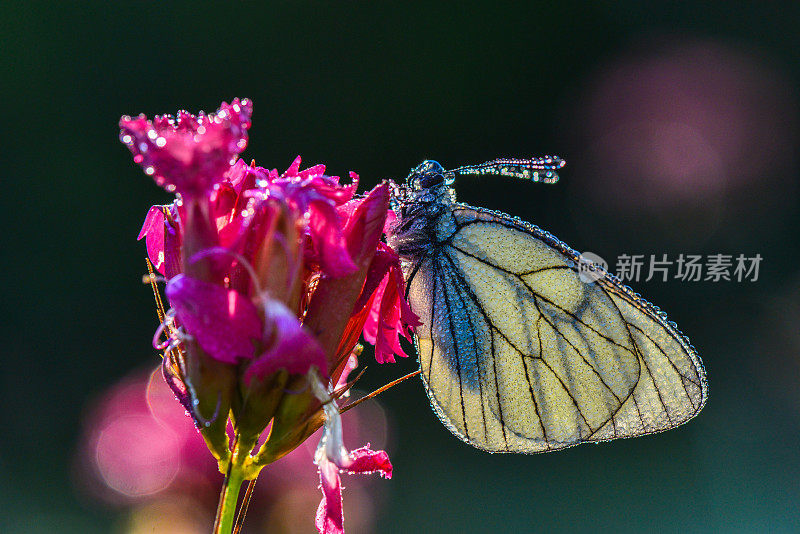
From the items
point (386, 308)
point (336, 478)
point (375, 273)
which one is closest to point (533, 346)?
point (386, 308)

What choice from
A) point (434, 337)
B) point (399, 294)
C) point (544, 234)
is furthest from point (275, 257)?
point (544, 234)

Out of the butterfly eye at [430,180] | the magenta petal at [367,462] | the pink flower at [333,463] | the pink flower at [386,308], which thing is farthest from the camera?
the butterfly eye at [430,180]

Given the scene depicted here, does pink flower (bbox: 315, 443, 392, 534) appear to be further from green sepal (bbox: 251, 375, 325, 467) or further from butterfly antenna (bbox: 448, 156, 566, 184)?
butterfly antenna (bbox: 448, 156, 566, 184)

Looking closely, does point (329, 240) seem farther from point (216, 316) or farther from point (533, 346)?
point (533, 346)

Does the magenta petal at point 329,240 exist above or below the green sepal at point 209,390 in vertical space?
above

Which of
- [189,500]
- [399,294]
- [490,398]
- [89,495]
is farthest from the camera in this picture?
[89,495]

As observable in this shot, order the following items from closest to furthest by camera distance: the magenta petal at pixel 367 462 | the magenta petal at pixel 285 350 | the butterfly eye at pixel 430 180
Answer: the magenta petal at pixel 285 350
the magenta petal at pixel 367 462
the butterfly eye at pixel 430 180

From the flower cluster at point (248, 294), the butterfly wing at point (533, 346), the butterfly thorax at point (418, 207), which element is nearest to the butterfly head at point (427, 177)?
the butterfly thorax at point (418, 207)

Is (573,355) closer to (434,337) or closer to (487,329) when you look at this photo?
(487,329)

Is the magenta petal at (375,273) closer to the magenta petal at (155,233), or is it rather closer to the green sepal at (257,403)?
the green sepal at (257,403)
